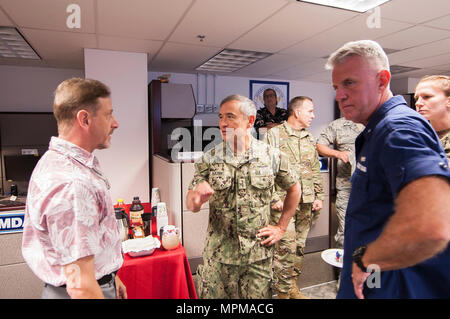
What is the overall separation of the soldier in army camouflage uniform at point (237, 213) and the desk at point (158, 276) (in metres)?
0.25

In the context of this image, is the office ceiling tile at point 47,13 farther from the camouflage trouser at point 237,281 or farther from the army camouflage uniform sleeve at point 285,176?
the camouflage trouser at point 237,281

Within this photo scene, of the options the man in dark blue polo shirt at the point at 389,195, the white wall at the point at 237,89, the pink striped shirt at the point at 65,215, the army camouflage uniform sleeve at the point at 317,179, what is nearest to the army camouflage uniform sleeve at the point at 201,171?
the pink striped shirt at the point at 65,215

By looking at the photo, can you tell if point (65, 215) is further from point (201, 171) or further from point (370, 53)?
point (370, 53)

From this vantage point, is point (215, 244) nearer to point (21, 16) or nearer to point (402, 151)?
point (402, 151)

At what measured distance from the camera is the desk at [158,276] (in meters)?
1.69

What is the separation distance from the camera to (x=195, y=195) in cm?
135

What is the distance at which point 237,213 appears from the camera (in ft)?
4.99

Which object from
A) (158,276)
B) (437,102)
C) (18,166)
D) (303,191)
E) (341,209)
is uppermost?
(437,102)

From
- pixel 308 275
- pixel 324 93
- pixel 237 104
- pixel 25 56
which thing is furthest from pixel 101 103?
pixel 324 93

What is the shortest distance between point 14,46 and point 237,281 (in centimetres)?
Result: 364

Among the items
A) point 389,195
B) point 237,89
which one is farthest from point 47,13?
point 237,89

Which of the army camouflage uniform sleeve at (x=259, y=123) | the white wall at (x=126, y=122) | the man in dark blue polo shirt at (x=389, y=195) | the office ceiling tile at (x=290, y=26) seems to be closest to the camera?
the man in dark blue polo shirt at (x=389, y=195)

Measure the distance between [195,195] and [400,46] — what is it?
3.40 metres

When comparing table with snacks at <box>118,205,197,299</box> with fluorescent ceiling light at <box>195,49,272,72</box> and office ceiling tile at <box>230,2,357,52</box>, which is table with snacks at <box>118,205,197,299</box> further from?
fluorescent ceiling light at <box>195,49,272,72</box>
